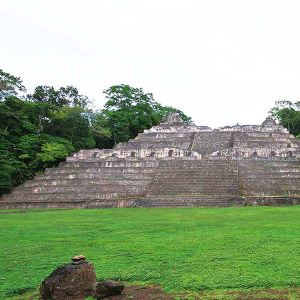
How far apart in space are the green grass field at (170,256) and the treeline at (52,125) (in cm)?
1906

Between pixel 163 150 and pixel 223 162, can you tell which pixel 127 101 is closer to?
Answer: pixel 163 150

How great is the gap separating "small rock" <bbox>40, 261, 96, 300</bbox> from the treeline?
22.2 meters

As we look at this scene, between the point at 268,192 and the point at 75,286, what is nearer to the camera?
the point at 75,286

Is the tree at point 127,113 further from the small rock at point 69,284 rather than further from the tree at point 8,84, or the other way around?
the small rock at point 69,284

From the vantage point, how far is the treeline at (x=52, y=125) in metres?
28.8

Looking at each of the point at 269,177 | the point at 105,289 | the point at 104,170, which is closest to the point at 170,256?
the point at 105,289

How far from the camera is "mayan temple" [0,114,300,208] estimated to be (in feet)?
62.0

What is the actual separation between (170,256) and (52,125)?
34.7 metres

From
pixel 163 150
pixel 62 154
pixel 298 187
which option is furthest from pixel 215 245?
pixel 62 154

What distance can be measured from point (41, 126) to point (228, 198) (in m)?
24.7

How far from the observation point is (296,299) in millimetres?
3578

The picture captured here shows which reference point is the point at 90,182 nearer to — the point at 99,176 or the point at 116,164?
the point at 99,176

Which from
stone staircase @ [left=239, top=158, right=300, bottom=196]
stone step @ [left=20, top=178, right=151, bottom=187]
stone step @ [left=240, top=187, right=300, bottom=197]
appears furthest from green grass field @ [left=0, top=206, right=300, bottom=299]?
stone step @ [left=20, top=178, right=151, bottom=187]

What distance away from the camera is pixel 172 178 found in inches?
906
